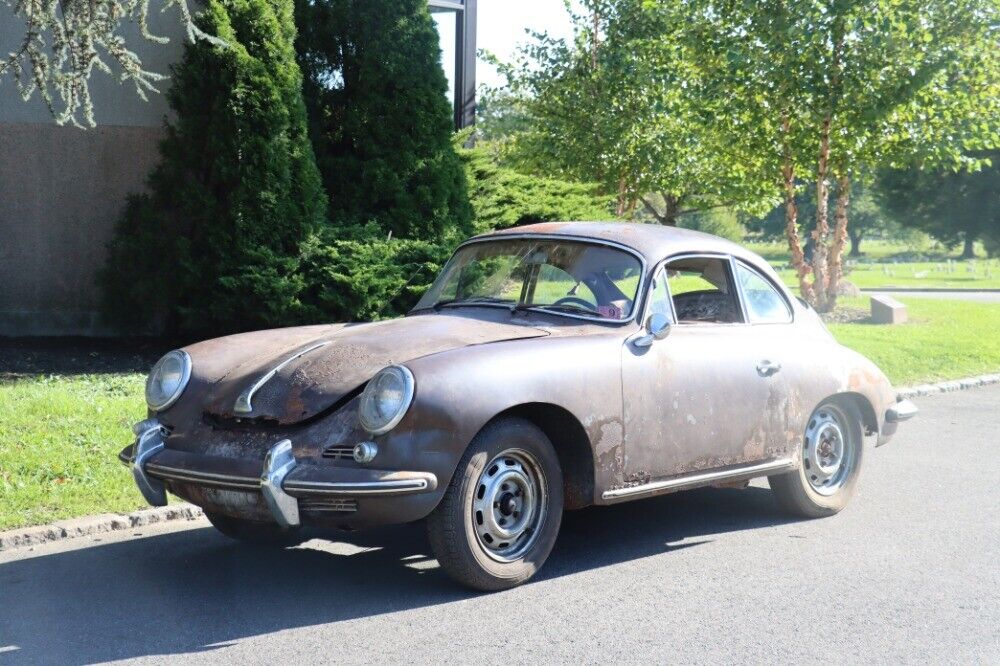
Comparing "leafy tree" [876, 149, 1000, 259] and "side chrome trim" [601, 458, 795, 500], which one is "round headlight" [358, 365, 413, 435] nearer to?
"side chrome trim" [601, 458, 795, 500]

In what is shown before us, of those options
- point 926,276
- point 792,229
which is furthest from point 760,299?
point 926,276

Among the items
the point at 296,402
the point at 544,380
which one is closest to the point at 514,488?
the point at 544,380

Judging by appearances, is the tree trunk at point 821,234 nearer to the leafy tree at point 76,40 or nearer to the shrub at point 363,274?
the shrub at point 363,274

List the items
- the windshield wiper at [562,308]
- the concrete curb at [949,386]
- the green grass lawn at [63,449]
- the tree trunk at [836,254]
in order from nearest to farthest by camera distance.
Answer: the windshield wiper at [562,308]
the green grass lawn at [63,449]
the concrete curb at [949,386]
the tree trunk at [836,254]

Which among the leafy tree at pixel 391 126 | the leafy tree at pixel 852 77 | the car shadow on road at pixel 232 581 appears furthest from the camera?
the leafy tree at pixel 852 77

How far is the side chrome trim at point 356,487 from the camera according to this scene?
5070 millimetres

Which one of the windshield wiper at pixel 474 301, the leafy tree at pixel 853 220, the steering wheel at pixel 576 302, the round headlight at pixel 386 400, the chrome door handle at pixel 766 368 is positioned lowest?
the leafy tree at pixel 853 220

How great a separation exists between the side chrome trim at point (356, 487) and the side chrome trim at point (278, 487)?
0.17ft

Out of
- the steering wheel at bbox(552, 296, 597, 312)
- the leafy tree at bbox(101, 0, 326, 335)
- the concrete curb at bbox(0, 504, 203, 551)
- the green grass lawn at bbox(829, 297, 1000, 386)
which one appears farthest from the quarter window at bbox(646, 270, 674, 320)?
the green grass lawn at bbox(829, 297, 1000, 386)

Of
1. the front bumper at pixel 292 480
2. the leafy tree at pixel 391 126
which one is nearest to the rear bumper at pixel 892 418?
the front bumper at pixel 292 480

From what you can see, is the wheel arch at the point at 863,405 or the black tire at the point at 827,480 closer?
the black tire at the point at 827,480

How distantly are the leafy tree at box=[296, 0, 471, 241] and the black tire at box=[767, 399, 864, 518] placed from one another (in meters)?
6.57

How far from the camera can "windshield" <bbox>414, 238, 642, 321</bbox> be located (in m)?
6.45

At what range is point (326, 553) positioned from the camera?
6340 millimetres
